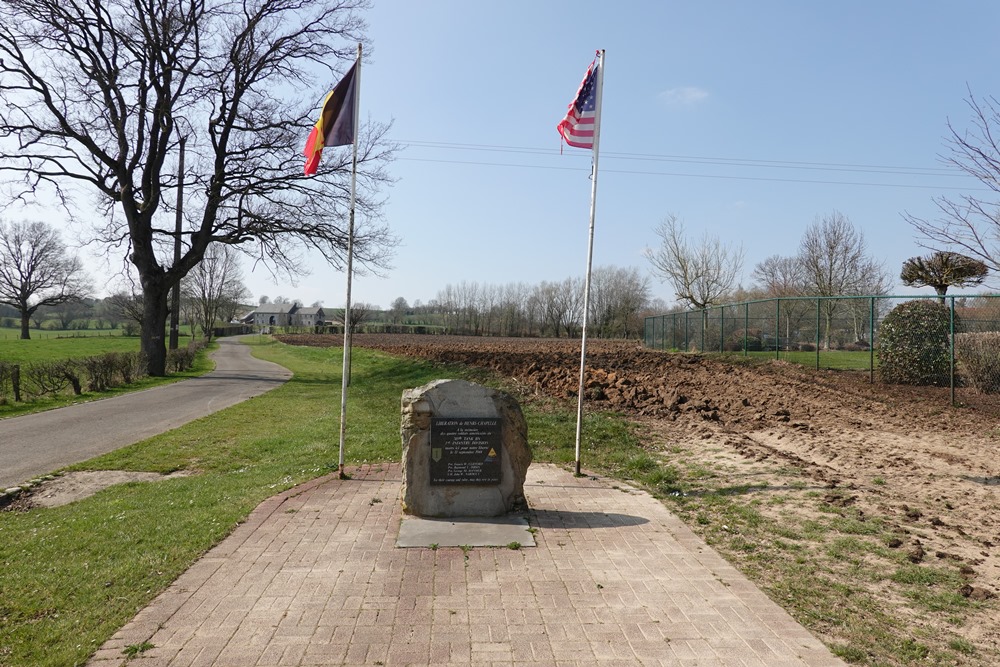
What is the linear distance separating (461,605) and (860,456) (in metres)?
6.26

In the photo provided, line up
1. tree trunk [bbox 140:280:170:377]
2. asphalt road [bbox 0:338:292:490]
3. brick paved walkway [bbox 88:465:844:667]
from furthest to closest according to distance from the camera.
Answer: tree trunk [bbox 140:280:170:377] < asphalt road [bbox 0:338:292:490] < brick paved walkway [bbox 88:465:844:667]

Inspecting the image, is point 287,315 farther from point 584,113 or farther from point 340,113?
point 584,113

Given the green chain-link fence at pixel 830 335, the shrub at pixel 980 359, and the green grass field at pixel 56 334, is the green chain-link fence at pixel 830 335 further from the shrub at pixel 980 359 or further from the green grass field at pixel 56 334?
the green grass field at pixel 56 334

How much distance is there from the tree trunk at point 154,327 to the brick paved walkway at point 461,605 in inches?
824

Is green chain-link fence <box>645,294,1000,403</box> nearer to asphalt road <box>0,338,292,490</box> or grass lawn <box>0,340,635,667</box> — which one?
grass lawn <box>0,340,635,667</box>

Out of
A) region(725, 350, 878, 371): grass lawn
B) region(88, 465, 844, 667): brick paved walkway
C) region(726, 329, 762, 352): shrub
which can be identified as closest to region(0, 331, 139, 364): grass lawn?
region(88, 465, 844, 667): brick paved walkway

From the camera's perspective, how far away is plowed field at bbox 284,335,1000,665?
174 inches

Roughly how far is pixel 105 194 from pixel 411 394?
23.0 metres

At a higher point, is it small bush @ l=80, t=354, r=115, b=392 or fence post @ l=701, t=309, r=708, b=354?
fence post @ l=701, t=309, r=708, b=354

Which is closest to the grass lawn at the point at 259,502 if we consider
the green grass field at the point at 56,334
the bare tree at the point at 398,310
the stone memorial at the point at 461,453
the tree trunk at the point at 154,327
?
the stone memorial at the point at 461,453

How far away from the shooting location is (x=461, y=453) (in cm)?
604

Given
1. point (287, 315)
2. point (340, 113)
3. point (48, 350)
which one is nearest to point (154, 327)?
point (48, 350)

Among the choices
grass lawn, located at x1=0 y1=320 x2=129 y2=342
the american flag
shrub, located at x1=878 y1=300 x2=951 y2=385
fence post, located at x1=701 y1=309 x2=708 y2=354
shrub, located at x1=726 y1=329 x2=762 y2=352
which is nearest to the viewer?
the american flag

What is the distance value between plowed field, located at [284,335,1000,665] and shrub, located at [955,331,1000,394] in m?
0.64
